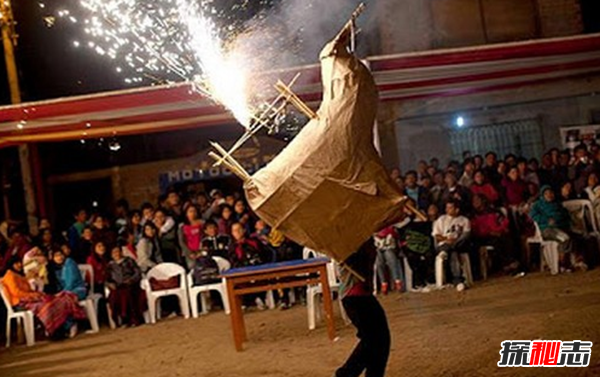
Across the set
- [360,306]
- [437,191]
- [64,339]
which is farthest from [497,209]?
[64,339]

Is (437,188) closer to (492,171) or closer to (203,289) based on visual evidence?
(492,171)

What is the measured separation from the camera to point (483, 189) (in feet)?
33.2

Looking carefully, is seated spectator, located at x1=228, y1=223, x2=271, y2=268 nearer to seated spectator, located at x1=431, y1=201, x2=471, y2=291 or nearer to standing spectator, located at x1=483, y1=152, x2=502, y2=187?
seated spectator, located at x1=431, y1=201, x2=471, y2=291

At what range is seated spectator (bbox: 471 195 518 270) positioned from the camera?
32.1 ft

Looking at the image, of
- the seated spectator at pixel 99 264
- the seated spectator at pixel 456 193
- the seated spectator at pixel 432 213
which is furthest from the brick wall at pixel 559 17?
the seated spectator at pixel 99 264

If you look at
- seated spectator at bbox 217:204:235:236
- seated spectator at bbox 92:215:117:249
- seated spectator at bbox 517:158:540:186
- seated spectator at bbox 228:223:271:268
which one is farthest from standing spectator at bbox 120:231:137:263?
seated spectator at bbox 517:158:540:186

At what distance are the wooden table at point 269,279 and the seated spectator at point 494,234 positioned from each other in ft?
11.1

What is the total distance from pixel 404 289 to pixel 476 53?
11.0 feet

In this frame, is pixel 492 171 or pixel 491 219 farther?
pixel 492 171

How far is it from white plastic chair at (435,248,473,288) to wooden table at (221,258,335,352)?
2587 millimetres

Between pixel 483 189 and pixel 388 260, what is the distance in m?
1.91

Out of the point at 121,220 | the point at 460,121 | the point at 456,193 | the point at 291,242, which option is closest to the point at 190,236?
the point at 291,242

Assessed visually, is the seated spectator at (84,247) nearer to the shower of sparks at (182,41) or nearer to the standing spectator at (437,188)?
the shower of sparks at (182,41)

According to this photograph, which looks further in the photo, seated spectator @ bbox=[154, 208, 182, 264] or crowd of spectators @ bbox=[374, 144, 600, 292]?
seated spectator @ bbox=[154, 208, 182, 264]
